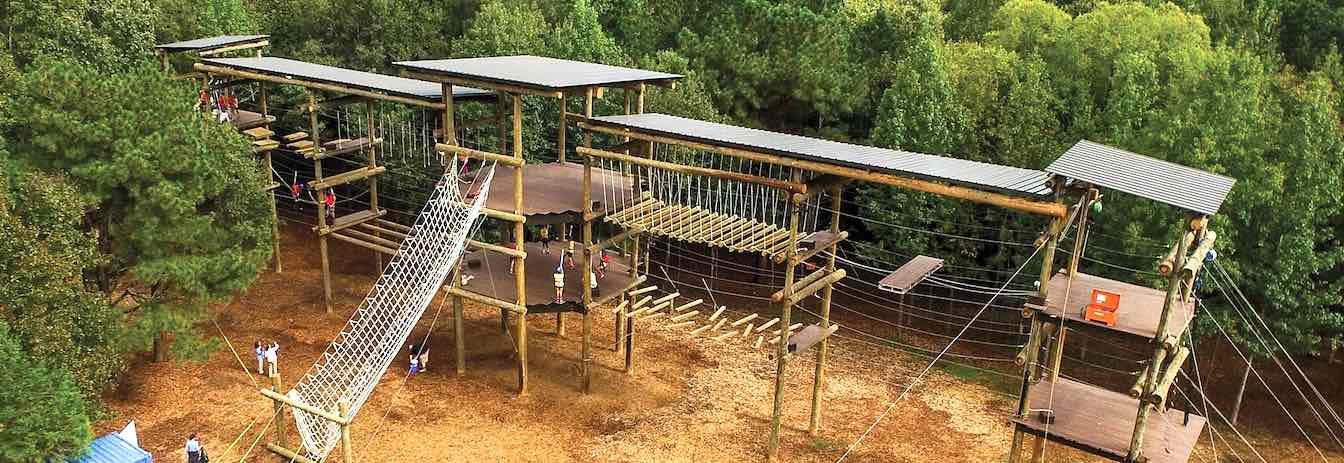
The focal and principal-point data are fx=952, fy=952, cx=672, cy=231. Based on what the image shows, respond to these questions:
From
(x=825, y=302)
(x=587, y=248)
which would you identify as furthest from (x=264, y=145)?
(x=825, y=302)

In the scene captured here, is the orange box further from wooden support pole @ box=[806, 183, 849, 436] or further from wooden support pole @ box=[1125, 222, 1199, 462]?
wooden support pole @ box=[806, 183, 849, 436]

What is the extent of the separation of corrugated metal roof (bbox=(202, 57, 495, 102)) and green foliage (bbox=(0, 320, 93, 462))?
10.2 metres

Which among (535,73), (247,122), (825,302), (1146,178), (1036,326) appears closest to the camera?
(1146,178)

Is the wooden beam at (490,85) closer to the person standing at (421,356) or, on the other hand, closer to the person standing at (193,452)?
the person standing at (421,356)

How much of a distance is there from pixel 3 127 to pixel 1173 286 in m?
22.5

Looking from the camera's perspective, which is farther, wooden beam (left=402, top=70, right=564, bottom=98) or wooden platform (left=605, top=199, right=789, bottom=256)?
wooden beam (left=402, top=70, right=564, bottom=98)

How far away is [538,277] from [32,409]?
1193cm

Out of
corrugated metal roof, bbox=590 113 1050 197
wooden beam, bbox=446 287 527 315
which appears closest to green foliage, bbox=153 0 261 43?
wooden beam, bbox=446 287 527 315

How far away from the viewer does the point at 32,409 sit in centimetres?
1560

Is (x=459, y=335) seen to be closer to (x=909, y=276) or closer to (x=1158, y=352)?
(x=909, y=276)

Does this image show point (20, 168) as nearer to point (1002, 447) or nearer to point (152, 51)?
point (152, 51)

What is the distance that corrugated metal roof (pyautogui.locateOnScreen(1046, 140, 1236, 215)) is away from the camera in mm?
14531

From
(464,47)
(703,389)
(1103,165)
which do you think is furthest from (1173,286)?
(464,47)

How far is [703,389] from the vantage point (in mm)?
25328
